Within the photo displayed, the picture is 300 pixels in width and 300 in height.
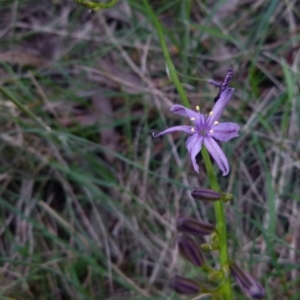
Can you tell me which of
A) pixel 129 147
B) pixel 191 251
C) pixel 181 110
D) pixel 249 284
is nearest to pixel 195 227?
pixel 191 251

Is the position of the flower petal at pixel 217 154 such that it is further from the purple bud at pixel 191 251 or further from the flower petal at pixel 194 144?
the purple bud at pixel 191 251

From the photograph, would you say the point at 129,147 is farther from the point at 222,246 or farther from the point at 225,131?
the point at 222,246

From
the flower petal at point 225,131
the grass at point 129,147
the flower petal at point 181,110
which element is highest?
the flower petal at point 181,110

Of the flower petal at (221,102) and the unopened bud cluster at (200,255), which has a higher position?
the flower petal at (221,102)

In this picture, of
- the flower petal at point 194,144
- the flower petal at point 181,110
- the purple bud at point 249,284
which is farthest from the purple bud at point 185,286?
the flower petal at point 181,110

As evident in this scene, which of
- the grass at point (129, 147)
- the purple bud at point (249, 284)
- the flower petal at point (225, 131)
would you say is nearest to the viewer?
the purple bud at point (249, 284)

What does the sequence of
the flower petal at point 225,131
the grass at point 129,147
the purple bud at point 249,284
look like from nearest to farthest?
the purple bud at point 249,284 → the flower petal at point 225,131 → the grass at point 129,147

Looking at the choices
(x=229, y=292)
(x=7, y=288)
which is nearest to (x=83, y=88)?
(x=7, y=288)
